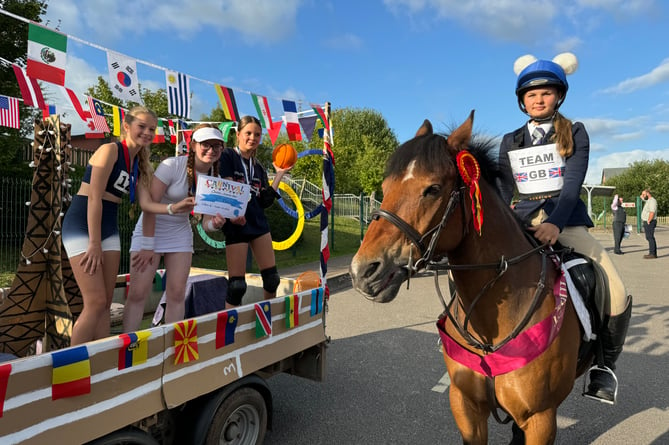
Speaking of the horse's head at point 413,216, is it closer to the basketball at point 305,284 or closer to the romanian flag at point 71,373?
the romanian flag at point 71,373

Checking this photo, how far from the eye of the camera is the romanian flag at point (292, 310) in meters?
2.86

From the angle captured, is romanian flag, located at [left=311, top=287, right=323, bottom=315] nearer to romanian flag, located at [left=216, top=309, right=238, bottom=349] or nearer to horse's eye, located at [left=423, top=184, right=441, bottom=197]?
romanian flag, located at [left=216, top=309, right=238, bottom=349]

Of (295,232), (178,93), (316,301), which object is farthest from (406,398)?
(178,93)

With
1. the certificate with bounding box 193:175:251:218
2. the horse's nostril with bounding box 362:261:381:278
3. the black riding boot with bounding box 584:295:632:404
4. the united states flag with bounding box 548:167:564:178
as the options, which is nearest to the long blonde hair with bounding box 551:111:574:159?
the united states flag with bounding box 548:167:564:178

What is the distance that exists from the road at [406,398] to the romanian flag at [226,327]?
1116 mm

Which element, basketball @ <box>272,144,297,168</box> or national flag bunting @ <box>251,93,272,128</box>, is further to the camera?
national flag bunting @ <box>251,93,272,128</box>

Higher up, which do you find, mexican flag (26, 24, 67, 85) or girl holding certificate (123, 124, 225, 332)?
mexican flag (26, 24, 67, 85)

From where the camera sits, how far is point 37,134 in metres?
2.59

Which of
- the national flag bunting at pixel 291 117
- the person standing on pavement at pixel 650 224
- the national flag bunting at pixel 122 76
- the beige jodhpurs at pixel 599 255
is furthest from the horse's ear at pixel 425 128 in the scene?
the person standing on pavement at pixel 650 224

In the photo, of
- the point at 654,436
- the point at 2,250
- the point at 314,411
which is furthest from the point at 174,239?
the point at 2,250

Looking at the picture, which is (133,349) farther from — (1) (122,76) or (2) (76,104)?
(2) (76,104)

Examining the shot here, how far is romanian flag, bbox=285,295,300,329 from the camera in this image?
286 cm

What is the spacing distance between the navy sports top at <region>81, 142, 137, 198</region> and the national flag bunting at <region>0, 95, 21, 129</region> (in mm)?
Result: 6472

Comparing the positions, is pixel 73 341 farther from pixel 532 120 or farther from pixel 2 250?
pixel 2 250
